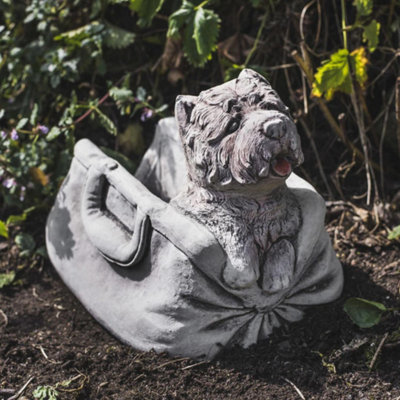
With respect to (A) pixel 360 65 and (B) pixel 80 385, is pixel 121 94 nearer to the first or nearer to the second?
(A) pixel 360 65

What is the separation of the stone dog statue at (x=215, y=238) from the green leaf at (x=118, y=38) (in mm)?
1249

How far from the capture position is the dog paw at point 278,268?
285cm

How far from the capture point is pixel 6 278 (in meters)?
3.89

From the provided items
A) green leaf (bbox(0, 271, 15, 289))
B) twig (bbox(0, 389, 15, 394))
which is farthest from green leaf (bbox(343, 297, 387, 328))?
green leaf (bbox(0, 271, 15, 289))

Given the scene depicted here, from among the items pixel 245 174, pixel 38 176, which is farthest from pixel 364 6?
pixel 38 176

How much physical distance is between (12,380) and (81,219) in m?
0.82

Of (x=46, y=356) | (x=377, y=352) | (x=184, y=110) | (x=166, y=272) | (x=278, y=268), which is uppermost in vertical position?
(x=184, y=110)

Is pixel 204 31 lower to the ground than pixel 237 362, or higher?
higher

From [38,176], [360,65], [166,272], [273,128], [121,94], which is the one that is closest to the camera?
[273,128]

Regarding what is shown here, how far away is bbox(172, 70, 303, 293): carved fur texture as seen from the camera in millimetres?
2613

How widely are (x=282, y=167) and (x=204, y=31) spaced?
1.22 m

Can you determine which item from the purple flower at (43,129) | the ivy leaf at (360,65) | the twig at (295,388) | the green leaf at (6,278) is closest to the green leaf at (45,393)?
the twig at (295,388)

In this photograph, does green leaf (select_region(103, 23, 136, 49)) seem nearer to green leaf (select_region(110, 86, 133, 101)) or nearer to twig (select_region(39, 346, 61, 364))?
green leaf (select_region(110, 86, 133, 101))

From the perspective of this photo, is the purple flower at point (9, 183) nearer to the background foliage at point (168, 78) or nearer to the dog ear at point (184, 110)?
the background foliage at point (168, 78)
